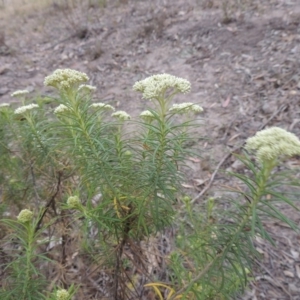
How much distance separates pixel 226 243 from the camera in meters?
1.44

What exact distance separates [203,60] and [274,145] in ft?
15.6

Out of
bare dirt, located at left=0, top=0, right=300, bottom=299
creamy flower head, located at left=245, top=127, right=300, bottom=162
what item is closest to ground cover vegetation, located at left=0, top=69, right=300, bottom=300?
creamy flower head, located at left=245, top=127, right=300, bottom=162

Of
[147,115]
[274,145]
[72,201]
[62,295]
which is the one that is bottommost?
[62,295]

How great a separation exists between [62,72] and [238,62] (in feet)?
14.0

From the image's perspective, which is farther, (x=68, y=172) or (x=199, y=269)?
(x=68, y=172)

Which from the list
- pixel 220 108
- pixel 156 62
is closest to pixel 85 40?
pixel 156 62

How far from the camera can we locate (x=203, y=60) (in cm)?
566

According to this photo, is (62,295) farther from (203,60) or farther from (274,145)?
(203,60)

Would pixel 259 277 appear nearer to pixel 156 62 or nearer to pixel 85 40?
pixel 156 62

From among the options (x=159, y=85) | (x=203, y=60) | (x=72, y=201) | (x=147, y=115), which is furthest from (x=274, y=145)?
(x=203, y=60)

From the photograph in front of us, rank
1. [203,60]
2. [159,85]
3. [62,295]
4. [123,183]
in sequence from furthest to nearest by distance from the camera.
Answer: [203,60] < [123,183] < [62,295] < [159,85]

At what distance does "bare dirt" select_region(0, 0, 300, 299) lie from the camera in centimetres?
359

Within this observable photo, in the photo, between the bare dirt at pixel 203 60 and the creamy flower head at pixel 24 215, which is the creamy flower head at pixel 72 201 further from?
the bare dirt at pixel 203 60

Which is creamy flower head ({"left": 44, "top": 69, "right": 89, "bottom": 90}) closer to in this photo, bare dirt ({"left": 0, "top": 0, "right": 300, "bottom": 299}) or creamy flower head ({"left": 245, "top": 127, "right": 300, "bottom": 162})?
creamy flower head ({"left": 245, "top": 127, "right": 300, "bottom": 162})
